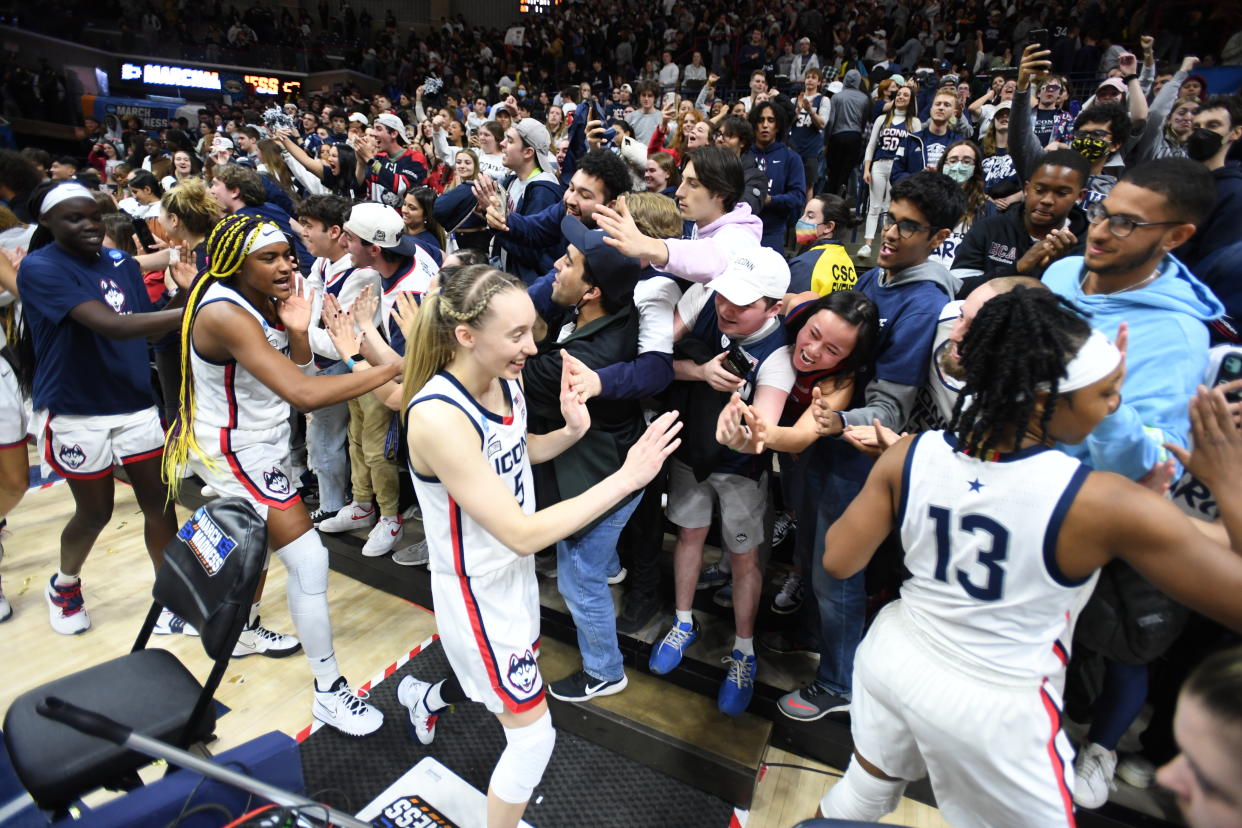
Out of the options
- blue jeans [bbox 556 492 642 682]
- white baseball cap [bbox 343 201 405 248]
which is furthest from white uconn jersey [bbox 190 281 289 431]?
blue jeans [bbox 556 492 642 682]

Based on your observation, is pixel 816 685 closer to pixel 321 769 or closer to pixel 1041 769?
pixel 1041 769

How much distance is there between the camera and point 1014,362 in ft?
4.90

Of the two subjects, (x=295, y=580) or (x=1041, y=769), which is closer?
(x=1041, y=769)

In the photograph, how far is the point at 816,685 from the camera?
273 centimetres

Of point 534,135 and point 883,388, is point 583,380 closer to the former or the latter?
point 883,388

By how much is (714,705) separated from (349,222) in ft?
9.08

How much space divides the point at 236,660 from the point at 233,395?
1.47 meters

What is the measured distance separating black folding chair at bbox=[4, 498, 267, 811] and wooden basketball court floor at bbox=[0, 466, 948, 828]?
872mm

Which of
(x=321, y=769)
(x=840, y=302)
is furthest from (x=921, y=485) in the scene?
(x=321, y=769)

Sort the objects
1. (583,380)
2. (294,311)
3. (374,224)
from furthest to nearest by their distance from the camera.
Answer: (374,224) → (294,311) → (583,380)

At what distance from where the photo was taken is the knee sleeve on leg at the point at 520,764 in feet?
6.70

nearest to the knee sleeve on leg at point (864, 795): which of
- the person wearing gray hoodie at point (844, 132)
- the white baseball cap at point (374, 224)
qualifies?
the white baseball cap at point (374, 224)

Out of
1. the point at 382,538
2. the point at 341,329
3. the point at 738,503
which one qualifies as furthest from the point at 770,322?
the point at 382,538

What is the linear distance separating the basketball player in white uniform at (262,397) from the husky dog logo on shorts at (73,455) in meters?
0.71
